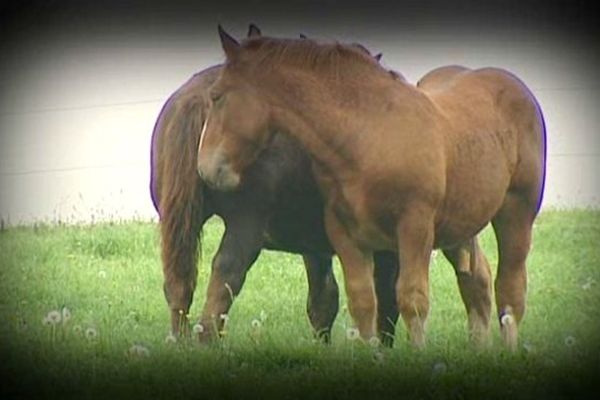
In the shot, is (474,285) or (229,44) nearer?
(229,44)

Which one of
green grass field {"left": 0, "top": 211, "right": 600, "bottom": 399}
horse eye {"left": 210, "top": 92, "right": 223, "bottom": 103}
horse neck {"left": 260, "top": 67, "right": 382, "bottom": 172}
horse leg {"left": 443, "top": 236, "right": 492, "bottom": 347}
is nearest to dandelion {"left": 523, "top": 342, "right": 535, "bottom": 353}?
green grass field {"left": 0, "top": 211, "right": 600, "bottom": 399}

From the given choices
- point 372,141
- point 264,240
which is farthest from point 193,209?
point 372,141

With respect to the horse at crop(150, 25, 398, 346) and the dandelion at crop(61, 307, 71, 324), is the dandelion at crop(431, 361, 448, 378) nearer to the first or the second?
the horse at crop(150, 25, 398, 346)

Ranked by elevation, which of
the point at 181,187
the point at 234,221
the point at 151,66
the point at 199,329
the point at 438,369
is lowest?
the point at 438,369

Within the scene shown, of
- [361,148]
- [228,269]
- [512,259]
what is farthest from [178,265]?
[512,259]

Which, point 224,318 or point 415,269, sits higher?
point 415,269

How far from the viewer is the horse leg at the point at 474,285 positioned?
5.77m

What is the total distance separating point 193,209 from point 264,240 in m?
0.24

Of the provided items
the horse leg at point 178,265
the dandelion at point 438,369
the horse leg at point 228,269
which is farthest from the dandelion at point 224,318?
the dandelion at point 438,369

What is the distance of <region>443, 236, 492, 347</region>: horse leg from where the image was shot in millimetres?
5766

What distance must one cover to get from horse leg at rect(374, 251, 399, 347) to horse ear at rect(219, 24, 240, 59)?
748 millimetres

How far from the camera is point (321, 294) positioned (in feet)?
18.8

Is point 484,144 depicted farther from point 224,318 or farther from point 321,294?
point 224,318

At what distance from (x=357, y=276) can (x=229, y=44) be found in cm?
80
